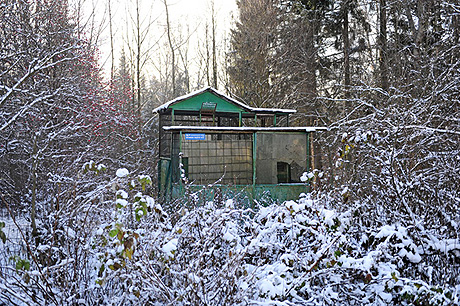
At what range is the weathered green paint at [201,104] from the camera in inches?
492

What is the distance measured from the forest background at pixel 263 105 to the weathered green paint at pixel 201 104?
2.19 meters

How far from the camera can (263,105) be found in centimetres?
1881

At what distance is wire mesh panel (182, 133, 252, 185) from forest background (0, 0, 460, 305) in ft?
5.68

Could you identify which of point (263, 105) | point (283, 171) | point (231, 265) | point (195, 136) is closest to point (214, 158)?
point (195, 136)

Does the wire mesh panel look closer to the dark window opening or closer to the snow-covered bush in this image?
the dark window opening

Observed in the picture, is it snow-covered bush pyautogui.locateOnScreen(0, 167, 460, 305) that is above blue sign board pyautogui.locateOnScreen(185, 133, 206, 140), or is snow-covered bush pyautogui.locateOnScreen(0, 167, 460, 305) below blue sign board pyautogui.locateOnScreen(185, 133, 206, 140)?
below

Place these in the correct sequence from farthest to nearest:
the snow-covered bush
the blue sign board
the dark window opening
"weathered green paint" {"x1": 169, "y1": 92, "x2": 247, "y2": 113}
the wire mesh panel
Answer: "weathered green paint" {"x1": 169, "y1": 92, "x2": 247, "y2": 113}, the dark window opening, the wire mesh panel, the blue sign board, the snow-covered bush

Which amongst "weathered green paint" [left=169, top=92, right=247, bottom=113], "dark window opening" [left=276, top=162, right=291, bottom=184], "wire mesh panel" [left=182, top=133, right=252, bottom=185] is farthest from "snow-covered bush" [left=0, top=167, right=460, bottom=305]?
"weathered green paint" [left=169, top=92, right=247, bottom=113]

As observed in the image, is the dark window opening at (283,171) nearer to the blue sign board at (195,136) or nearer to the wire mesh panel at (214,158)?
the wire mesh panel at (214,158)

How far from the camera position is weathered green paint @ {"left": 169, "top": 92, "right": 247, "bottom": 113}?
1250cm

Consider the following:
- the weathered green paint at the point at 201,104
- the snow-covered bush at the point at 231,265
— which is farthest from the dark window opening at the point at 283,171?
the snow-covered bush at the point at 231,265

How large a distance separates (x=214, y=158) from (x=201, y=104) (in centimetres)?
271

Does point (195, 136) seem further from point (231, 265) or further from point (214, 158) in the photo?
point (231, 265)

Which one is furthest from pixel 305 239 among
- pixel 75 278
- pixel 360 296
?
pixel 75 278
